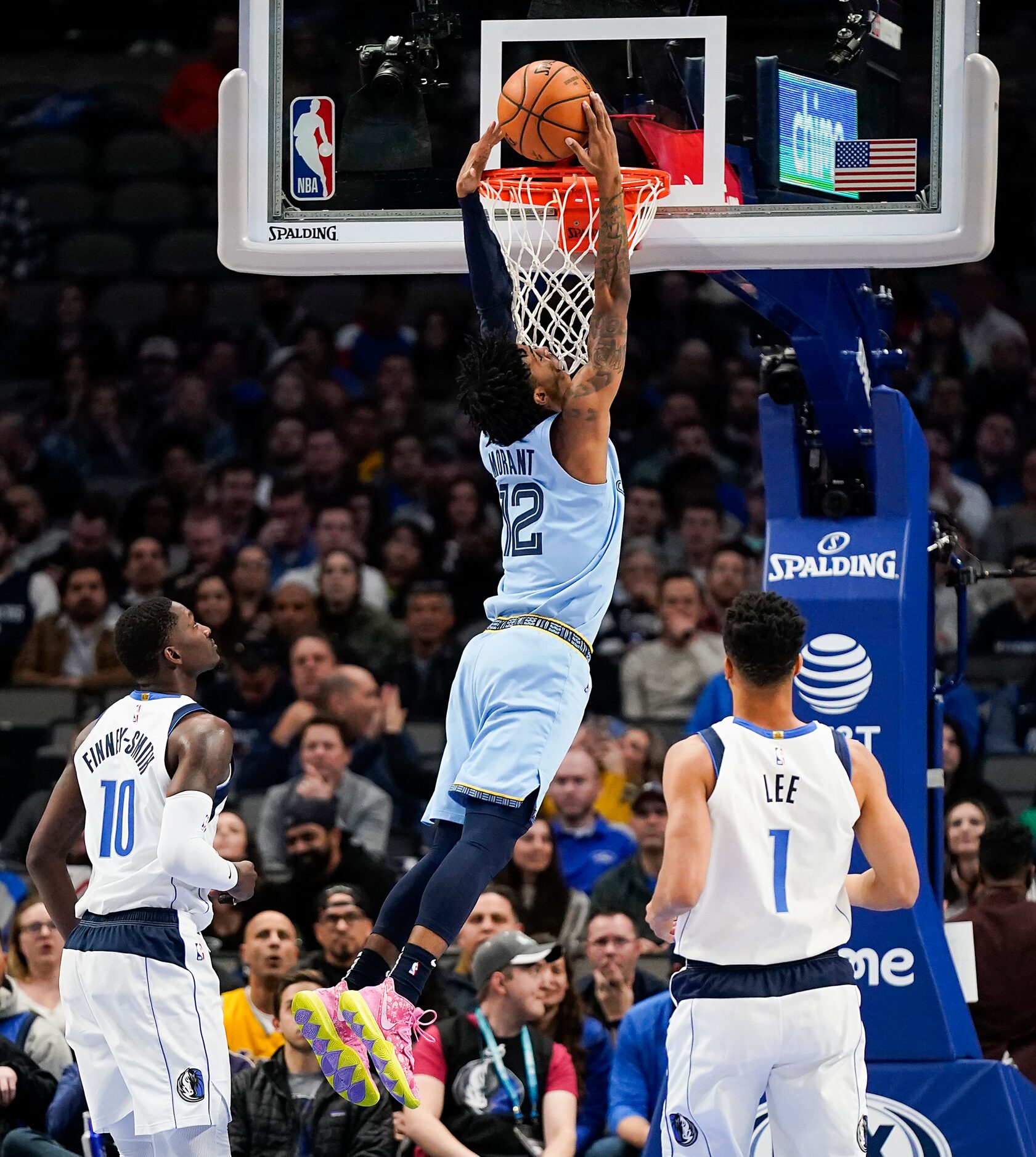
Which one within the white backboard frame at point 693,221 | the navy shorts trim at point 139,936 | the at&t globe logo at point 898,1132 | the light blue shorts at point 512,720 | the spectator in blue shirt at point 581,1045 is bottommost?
the spectator in blue shirt at point 581,1045

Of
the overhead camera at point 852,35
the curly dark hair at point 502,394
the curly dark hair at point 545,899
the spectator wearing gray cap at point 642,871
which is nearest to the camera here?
the curly dark hair at point 502,394

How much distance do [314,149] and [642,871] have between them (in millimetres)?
3953

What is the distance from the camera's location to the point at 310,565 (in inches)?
500

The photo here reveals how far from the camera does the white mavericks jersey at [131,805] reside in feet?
19.7

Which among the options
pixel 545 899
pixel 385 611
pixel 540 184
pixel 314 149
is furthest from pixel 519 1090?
pixel 385 611

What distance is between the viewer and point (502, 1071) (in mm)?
7602

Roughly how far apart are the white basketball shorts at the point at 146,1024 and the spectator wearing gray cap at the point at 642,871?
10.8ft

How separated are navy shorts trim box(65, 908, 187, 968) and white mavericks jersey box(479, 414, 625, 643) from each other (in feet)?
4.56

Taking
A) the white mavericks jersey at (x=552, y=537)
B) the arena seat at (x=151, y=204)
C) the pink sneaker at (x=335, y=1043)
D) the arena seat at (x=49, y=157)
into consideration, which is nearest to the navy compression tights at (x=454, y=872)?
the pink sneaker at (x=335, y=1043)

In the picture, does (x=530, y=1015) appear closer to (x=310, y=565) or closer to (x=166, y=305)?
(x=310, y=565)

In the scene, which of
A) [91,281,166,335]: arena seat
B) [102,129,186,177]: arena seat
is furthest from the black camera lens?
[102,129,186,177]: arena seat

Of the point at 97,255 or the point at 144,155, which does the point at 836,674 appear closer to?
the point at 97,255

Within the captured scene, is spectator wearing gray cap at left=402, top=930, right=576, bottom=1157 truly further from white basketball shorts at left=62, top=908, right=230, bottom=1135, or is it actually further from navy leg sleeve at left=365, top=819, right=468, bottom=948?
navy leg sleeve at left=365, top=819, right=468, bottom=948

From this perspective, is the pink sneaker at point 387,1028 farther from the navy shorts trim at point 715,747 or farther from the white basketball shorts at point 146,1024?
the navy shorts trim at point 715,747
